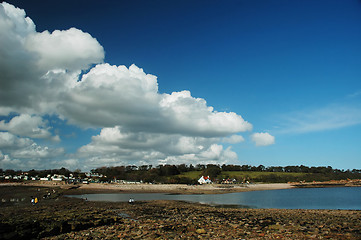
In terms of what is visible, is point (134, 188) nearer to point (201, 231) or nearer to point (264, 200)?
point (264, 200)

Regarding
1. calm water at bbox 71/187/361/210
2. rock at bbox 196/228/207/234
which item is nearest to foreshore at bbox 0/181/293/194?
calm water at bbox 71/187/361/210

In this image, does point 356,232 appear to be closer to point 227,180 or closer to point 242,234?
point 242,234

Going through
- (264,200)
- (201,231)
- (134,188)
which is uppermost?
(201,231)

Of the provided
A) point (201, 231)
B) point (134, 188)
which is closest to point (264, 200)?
point (201, 231)

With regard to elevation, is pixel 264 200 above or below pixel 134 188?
above

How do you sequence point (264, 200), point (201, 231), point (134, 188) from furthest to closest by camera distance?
1. point (134, 188)
2. point (264, 200)
3. point (201, 231)

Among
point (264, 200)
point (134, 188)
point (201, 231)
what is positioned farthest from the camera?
point (134, 188)

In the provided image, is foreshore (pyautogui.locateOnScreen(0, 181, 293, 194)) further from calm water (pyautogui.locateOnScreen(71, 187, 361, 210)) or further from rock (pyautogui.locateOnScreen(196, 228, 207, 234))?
rock (pyautogui.locateOnScreen(196, 228, 207, 234))

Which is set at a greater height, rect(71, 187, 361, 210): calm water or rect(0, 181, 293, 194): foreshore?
rect(71, 187, 361, 210): calm water

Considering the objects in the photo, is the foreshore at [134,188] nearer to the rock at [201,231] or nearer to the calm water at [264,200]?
the calm water at [264,200]

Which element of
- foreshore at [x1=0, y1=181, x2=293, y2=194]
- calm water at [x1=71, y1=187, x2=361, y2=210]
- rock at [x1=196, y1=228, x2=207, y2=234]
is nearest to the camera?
rock at [x1=196, y1=228, x2=207, y2=234]

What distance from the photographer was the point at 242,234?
20.8 m

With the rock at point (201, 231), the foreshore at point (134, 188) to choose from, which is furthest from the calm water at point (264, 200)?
the rock at point (201, 231)

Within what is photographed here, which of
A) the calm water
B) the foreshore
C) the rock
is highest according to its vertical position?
the rock
